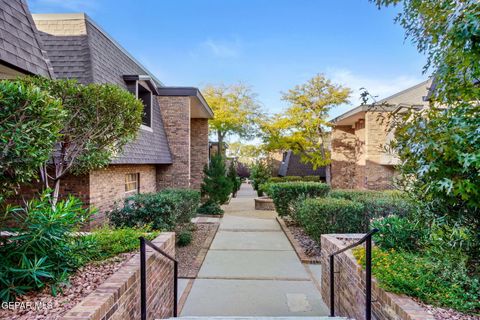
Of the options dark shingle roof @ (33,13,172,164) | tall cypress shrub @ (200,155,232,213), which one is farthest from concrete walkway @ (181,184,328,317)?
tall cypress shrub @ (200,155,232,213)

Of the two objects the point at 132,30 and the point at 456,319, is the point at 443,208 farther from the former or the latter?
the point at 132,30

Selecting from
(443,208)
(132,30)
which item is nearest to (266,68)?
(132,30)

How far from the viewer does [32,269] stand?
2461 millimetres

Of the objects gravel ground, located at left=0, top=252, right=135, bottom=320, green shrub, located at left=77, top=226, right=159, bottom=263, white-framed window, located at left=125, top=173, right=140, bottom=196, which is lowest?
gravel ground, located at left=0, top=252, right=135, bottom=320

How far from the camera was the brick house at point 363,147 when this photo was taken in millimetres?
14961

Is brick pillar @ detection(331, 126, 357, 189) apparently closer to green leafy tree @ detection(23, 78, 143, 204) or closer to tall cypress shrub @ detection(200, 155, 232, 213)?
tall cypress shrub @ detection(200, 155, 232, 213)

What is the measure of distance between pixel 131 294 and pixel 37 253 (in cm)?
100

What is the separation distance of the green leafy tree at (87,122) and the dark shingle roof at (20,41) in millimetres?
419

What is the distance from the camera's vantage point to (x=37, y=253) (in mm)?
2744

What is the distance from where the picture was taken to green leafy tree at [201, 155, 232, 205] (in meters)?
13.4

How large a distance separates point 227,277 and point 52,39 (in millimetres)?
7573

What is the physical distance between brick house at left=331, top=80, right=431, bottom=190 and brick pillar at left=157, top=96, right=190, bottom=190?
8848 mm

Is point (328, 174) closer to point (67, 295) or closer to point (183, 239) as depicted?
point (183, 239)

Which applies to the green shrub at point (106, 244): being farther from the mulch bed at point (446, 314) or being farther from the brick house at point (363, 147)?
the brick house at point (363, 147)
